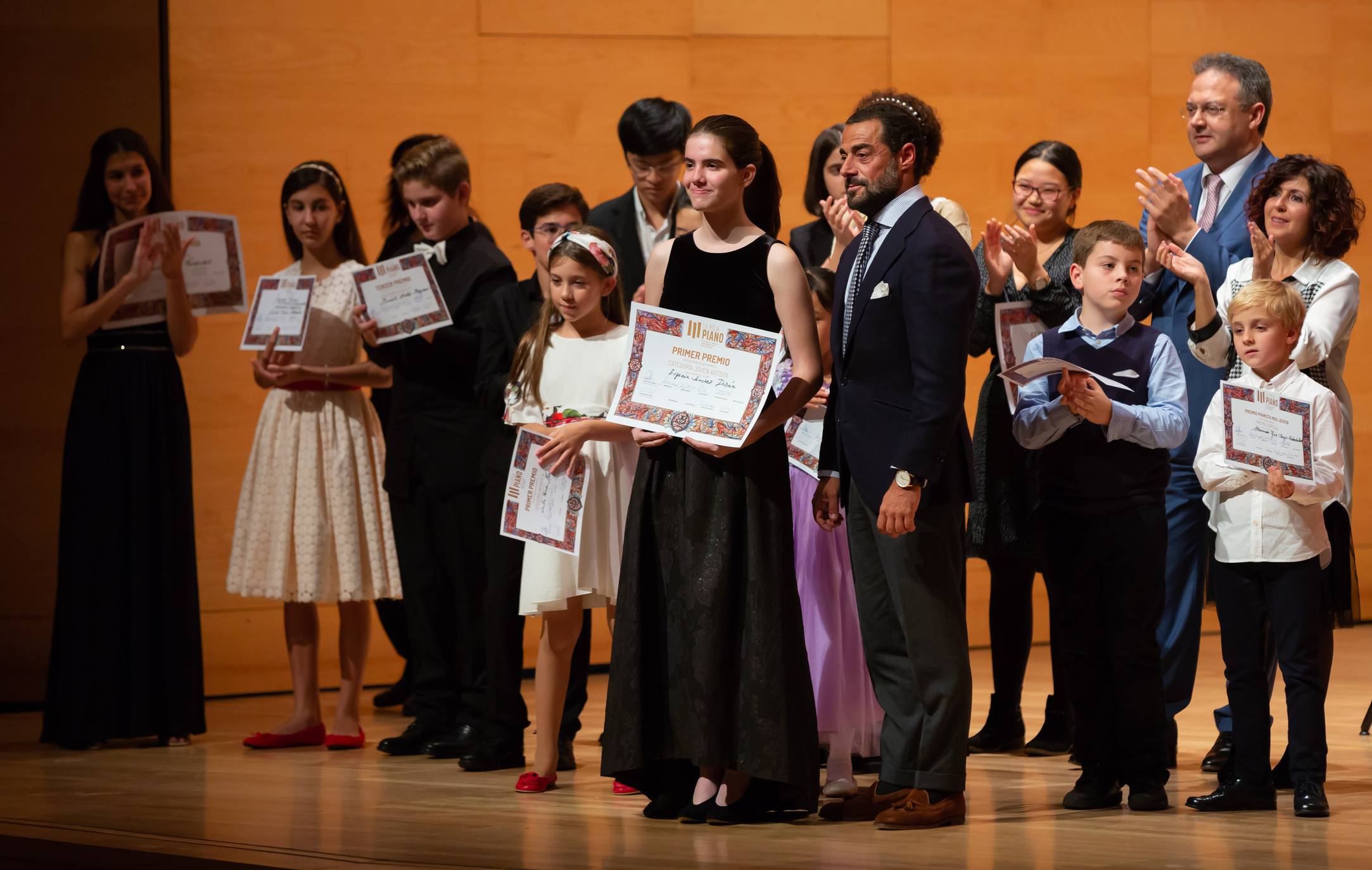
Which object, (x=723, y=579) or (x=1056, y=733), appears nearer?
(x=723, y=579)

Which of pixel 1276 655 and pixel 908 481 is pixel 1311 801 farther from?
pixel 908 481

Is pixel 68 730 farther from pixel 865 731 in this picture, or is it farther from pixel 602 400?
pixel 865 731

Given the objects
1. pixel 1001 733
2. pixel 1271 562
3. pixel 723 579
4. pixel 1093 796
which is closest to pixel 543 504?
pixel 723 579

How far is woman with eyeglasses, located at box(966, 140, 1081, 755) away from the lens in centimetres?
463

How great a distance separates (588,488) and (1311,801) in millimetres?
1837

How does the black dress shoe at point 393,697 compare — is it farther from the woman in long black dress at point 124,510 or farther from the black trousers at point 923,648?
the black trousers at point 923,648

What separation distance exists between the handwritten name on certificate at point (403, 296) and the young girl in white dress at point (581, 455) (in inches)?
21.8

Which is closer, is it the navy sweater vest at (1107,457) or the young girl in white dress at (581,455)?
the navy sweater vest at (1107,457)

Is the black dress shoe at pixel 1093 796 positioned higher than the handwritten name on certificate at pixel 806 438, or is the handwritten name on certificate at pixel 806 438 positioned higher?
the handwritten name on certificate at pixel 806 438

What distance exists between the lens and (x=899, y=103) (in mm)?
3867

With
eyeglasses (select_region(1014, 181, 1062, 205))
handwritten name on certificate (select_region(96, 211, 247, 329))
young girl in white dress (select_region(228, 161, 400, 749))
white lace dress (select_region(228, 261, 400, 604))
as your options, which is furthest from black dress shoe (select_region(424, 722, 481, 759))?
eyeglasses (select_region(1014, 181, 1062, 205))

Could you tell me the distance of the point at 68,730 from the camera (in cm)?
513

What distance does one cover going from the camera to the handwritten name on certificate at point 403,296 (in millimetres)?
4820

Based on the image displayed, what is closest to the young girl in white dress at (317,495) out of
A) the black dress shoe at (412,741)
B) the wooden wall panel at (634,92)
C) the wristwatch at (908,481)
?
the black dress shoe at (412,741)
